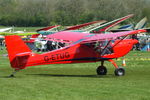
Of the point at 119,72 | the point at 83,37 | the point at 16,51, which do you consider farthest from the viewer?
the point at 83,37

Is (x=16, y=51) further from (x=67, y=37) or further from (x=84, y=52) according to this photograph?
(x=67, y=37)

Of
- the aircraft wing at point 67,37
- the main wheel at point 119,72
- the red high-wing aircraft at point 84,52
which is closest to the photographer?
the red high-wing aircraft at point 84,52

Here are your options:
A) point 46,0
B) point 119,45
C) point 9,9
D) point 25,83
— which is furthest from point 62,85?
point 9,9

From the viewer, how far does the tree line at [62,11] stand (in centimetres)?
5591

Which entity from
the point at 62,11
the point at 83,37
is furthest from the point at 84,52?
the point at 62,11

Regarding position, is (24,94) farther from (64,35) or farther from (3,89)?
(64,35)

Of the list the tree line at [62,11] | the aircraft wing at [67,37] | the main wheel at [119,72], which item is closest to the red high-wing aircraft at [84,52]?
the main wheel at [119,72]

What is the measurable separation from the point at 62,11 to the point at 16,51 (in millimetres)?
45623

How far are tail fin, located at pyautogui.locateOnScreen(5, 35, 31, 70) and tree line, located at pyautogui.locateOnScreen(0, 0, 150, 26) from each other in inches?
1571

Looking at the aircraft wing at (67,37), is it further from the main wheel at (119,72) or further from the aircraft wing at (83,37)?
the main wheel at (119,72)

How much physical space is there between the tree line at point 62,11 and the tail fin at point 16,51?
3991cm

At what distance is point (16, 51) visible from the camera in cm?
1552

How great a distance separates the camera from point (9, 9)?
66875mm

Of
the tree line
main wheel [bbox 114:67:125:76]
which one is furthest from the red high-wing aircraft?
the tree line
